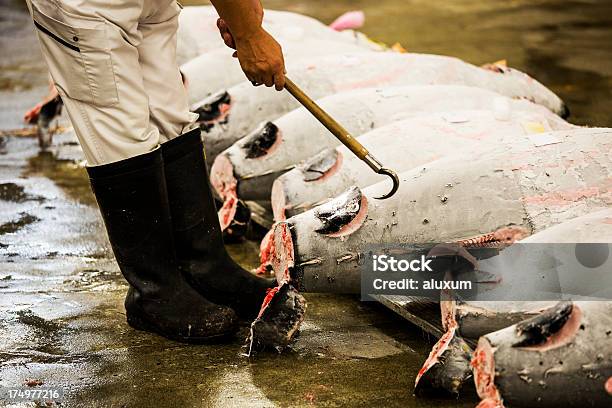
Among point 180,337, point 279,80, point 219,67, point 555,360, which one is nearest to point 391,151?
point 279,80

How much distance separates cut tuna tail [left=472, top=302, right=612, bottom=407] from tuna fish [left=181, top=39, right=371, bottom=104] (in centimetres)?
236

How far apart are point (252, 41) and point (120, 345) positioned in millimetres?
894

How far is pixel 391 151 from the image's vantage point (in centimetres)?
339

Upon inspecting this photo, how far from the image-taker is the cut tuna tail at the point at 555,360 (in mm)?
2217

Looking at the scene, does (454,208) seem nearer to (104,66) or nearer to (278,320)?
(278,320)

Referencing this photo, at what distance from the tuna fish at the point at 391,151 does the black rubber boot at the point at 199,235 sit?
293mm

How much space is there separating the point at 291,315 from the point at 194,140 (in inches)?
23.5

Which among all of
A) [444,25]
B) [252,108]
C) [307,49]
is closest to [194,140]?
[252,108]

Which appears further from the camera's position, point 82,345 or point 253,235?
point 253,235

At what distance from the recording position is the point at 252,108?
4.16 m

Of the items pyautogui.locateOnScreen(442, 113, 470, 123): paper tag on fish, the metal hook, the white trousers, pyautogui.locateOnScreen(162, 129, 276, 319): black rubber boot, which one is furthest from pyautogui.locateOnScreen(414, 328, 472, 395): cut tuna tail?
pyautogui.locateOnScreen(442, 113, 470, 123): paper tag on fish

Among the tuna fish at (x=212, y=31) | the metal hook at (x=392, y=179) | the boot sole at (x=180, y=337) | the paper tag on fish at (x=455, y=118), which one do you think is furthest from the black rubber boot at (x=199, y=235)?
the tuna fish at (x=212, y=31)

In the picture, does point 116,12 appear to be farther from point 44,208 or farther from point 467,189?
point 44,208

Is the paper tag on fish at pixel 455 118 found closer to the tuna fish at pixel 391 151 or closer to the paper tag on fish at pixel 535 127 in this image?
the tuna fish at pixel 391 151
